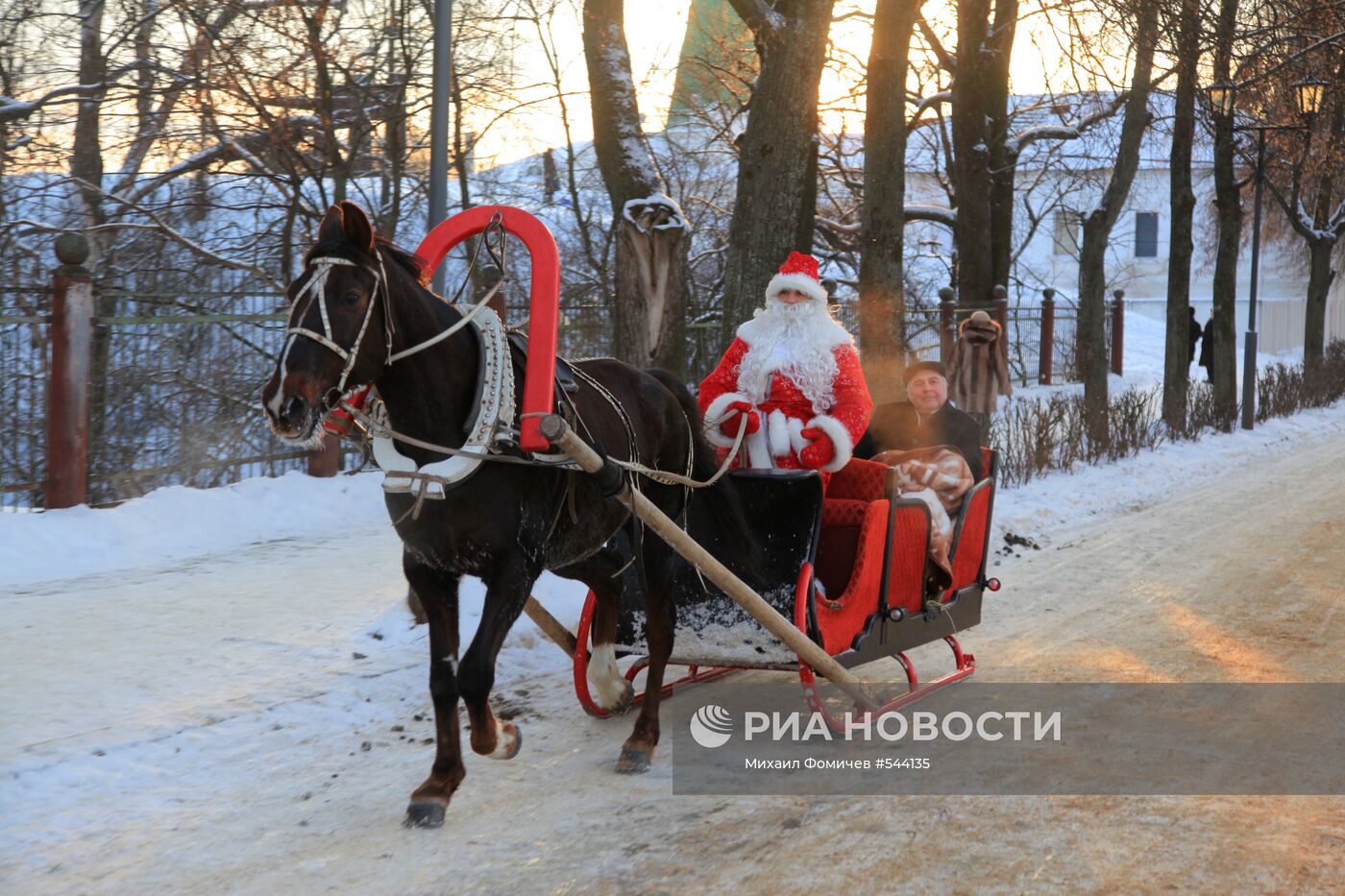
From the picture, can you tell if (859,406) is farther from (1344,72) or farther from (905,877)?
(1344,72)

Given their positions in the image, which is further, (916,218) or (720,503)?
(916,218)

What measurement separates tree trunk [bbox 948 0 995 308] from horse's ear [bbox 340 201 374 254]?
14659 millimetres

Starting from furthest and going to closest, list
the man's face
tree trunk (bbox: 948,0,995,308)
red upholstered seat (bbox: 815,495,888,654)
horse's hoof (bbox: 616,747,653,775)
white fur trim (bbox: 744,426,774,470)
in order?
tree trunk (bbox: 948,0,995,308), the man's face, white fur trim (bbox: 744,426,774,470), red upholstered seat (bbox: 815,495,888,654), horse's hoof (bbox: 616,747,653,775)

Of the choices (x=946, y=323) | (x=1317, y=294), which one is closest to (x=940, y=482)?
(x=946, y=323)

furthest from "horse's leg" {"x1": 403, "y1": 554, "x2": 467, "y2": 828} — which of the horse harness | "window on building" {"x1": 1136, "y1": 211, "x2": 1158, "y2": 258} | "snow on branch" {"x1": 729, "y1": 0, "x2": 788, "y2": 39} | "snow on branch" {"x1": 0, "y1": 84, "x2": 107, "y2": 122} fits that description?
"window on building" {"x1": 1136, "y1": 211, "x2": 1158, "y2": 258}

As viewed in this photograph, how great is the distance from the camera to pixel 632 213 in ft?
29.1

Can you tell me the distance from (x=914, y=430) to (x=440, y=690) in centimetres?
321

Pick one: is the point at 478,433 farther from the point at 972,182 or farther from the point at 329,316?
the point at 972,182

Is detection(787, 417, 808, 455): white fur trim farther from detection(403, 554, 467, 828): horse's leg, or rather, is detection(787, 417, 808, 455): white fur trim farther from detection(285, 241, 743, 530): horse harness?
detection(403, 554, 467, 828): horse's leg

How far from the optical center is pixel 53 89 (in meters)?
13.9

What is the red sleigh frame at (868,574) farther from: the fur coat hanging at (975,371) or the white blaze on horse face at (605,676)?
the fur coat hanging at (975,371)

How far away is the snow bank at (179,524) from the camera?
8.77 m

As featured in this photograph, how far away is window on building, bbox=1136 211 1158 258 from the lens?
5294 centimetres

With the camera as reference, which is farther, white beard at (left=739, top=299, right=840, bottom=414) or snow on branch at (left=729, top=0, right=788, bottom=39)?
snow on branch at (left=729, top=0, right=788, bottom=39)
